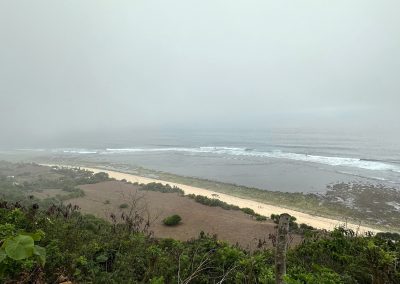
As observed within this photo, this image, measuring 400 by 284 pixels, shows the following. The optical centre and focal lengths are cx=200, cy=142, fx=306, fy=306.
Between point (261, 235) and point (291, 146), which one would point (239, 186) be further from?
point (291, 146)

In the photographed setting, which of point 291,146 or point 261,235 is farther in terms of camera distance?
point 291,146

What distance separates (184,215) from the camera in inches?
889

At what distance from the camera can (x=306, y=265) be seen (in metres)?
7.04

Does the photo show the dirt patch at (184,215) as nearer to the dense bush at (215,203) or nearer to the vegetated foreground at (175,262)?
the dense bush at (215,203)

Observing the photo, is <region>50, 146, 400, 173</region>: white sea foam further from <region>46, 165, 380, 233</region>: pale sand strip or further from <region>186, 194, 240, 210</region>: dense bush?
<region>186, 194, 240, 210</region>: dense bush

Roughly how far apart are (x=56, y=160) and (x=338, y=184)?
4877cm

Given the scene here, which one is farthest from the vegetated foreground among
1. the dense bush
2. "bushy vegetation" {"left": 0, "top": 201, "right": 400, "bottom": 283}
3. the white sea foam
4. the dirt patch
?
the white sea foam

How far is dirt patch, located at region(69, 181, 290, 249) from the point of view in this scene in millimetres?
18219

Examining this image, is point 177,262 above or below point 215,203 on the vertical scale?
above

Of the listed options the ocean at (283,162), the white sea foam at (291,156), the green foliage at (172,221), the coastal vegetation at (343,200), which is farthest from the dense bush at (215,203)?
the white sea foam at (291,156)

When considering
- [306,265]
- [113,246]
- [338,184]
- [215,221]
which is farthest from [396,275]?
[338,184]

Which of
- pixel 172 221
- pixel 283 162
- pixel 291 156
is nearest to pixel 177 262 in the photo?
pixel 172 221

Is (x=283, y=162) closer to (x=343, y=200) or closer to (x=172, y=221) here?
(x=343, y=200)

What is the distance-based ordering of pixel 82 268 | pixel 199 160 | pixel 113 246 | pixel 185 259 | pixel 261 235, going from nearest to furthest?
pixel 82 268, pixel 185 259, pixel 113 246, pixel 261 235, pixel 199 160
